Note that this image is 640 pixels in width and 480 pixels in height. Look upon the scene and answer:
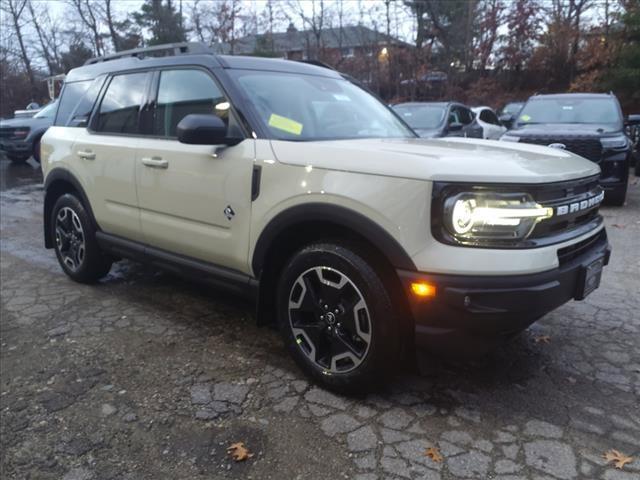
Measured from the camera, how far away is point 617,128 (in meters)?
8.32

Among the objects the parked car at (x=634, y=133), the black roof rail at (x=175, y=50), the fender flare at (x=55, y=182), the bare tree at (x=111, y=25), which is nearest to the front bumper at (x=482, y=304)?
the black roof rail at (x=175, y=50)

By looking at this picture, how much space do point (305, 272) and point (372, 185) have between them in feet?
2.09

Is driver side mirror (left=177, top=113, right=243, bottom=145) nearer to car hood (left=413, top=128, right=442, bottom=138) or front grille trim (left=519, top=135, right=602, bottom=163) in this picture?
front grille trim (left=519, top=135, right=602, bottom=163)

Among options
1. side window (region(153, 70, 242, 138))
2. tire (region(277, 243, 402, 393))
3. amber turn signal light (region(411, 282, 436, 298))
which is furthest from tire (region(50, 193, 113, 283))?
amber turn signal light (region(411, 282, 436, 298))

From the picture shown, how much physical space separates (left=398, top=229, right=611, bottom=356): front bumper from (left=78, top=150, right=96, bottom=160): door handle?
2.93m

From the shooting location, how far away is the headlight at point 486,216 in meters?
2.37

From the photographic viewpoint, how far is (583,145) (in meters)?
7.79

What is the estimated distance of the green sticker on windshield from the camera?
3.20 metres

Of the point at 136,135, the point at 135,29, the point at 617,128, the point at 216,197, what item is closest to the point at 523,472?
the point at 216,197

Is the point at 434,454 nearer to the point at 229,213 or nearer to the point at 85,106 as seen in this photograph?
the point at 229,213

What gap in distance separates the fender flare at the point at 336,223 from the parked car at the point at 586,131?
17.4 ft

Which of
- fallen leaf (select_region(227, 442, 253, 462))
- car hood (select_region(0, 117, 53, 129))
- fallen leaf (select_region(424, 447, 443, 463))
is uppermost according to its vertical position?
car hood (select_region(0, 117, 53, 129))

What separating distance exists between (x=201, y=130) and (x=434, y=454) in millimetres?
2051

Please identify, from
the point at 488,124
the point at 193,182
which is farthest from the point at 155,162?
the point at 488,124
